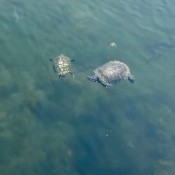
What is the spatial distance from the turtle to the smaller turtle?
1277mm

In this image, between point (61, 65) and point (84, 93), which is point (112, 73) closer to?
point (84, 93)

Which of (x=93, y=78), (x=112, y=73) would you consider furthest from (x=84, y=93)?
(x=112, y=73)

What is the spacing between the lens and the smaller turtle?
19733 mm

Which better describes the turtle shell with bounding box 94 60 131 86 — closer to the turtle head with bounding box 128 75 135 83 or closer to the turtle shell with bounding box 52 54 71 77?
the turtle head with bounding box 128 75 135 83

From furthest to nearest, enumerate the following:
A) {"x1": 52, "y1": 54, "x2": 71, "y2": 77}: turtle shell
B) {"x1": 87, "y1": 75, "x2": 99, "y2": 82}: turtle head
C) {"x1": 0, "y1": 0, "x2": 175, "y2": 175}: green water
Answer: {"x1": 87, "y1": 75, "x2": 99, "y2": 82}: turtle head → {"x1": 52, "y1": 54, "x2": 71, "y2": 77}: turtle shell → {"x1": 0, "y1": 0, "x2": 175, "y2": 175}: green water

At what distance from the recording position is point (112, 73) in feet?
68.3

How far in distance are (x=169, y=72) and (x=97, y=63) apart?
175 inches

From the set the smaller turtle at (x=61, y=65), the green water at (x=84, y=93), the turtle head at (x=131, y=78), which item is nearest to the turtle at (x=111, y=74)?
the turtle head at (x=131, y=78)

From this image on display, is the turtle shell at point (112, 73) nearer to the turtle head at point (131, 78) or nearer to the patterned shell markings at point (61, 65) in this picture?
the turtle head at point (131, 78)

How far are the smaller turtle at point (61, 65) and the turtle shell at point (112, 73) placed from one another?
1583mm

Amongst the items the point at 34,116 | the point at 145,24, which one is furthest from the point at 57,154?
the point at 145,24

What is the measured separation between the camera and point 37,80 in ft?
63.0

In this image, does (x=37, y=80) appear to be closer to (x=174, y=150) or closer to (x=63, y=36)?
(x=63, y=36)

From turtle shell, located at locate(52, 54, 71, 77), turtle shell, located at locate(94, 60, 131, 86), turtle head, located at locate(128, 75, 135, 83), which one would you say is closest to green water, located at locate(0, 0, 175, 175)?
turtle head, located at locate(128, 75, 135, 83)
